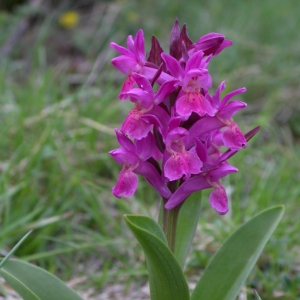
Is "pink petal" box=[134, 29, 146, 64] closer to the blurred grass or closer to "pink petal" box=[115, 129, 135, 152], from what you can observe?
"pink petal" box=[115, 129, 135, 152]

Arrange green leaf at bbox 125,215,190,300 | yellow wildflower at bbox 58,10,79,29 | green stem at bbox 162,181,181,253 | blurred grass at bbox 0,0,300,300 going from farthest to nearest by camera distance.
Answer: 1. yellow wildflower at bbox 58,10,79,29
2. blurred grass at bbox 0,0,300,300
3. green stem at bbox 162,181,181,253
4. green leaf at bbox 125,215,190,300

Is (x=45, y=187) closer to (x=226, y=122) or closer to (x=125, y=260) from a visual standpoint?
(x=125, y=260)

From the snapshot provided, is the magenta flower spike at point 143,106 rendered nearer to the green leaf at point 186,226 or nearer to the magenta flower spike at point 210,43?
the magenta flower spike at point 210,43

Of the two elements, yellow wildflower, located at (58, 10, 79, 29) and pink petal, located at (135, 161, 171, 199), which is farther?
yellow wildflower, located at (58, 10, 79, 29)

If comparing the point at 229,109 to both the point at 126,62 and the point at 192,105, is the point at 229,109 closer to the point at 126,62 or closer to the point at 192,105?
the point at 192,105

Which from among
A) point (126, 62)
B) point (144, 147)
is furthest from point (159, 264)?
point (126, 62)

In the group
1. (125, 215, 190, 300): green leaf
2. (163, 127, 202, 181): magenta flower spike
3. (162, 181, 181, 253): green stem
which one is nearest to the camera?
(125, 215, 190, 300): green leaf

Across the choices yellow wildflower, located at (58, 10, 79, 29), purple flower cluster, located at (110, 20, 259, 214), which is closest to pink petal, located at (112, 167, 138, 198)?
purple flower cluster, located at (110, 20, 259, 214)

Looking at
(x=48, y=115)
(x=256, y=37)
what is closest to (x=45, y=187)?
(x=48, y=115)
